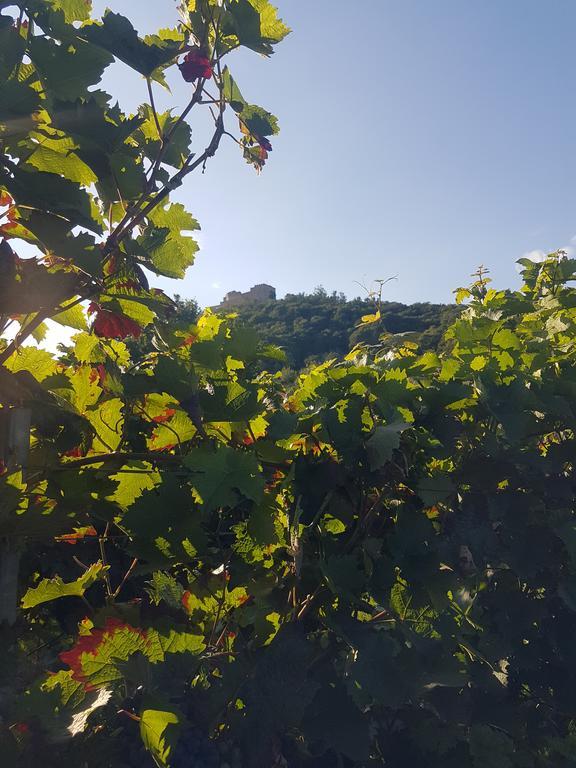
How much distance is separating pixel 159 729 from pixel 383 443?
2.14ft

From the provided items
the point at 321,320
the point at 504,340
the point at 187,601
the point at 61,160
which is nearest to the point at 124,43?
the point at 61,160

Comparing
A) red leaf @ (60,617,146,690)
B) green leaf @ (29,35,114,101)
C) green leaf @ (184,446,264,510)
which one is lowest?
red leaf @ (60,617,146,690)

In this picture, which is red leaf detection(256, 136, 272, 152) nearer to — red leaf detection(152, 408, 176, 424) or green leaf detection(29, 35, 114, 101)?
green leaf detection(29, 35, 114, 101)

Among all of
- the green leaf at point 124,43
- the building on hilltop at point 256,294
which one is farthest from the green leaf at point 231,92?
the building on hilltop at point 256,294

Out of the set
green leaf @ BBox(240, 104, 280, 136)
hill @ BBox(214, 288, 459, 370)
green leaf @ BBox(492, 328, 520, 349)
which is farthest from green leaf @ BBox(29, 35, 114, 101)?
hill @ BBox(214, 288, 459, 370)

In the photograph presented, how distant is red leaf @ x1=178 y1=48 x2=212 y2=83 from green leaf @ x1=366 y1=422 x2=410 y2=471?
0.95 m

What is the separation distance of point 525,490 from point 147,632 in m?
1.17

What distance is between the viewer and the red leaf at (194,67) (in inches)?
57.1

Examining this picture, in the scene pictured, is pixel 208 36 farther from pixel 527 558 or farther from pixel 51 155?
pixel 527 558

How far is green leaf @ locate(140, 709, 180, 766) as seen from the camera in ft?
3.28

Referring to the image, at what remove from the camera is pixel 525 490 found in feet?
5.88

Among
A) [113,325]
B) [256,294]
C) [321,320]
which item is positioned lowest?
[113,325]

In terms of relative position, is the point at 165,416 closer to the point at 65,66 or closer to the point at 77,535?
the point at 77,535

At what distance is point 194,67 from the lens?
1.45m
